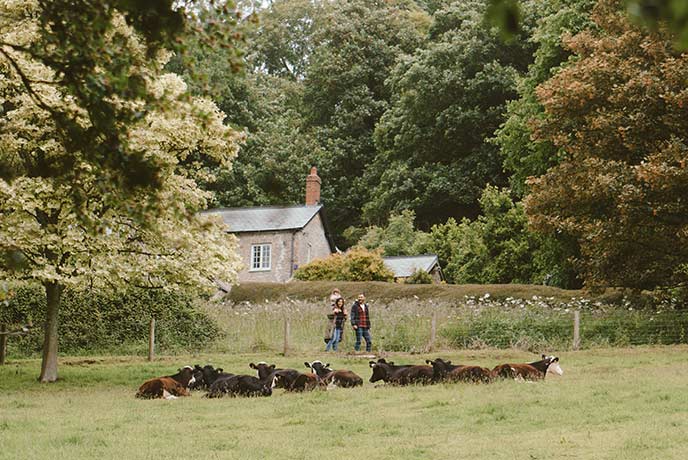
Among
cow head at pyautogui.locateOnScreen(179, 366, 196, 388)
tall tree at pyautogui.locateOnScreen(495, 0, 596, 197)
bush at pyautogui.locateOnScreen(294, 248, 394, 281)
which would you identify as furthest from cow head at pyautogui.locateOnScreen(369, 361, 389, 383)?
bush at pyautogui.locateOnScreen(294, 248, 394, 281)

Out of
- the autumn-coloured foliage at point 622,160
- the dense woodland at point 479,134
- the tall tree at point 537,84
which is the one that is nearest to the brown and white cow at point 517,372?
the dense woodland at point 479,134

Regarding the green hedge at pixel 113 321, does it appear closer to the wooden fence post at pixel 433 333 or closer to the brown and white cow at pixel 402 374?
the wooden fence post at pixel 433 333

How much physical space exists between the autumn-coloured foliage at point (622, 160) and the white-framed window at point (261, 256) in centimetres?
2633

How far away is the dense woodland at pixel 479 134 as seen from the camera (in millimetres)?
27172

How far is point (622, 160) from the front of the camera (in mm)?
28031

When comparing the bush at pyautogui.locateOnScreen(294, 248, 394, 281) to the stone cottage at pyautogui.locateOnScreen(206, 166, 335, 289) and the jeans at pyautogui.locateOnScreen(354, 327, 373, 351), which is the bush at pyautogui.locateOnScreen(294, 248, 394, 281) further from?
the jeans at pyautogui.locateOnScreen(354, 327, 373, 351)

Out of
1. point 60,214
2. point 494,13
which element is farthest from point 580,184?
point 494,13

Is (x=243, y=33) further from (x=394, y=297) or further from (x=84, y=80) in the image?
(x=394, y=297)

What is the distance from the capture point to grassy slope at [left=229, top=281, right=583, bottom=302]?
33.0 metres

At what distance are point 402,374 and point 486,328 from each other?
10272mm

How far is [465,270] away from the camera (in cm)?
4647

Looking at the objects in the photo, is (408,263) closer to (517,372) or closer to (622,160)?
(622,160)

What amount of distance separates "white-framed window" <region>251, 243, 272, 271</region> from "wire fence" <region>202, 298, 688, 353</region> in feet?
73.6

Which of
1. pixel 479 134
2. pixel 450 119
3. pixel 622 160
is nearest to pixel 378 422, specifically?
pixel 622 160
